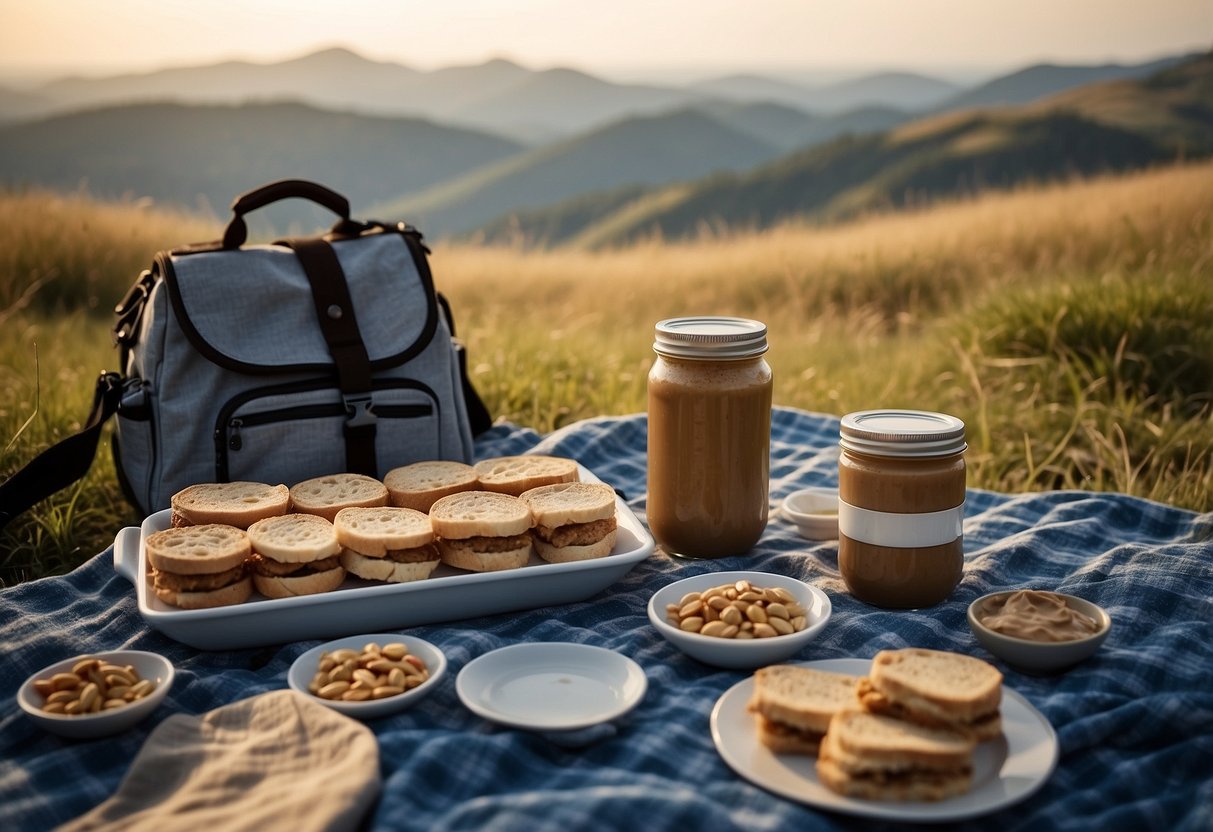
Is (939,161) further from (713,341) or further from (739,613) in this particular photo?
(739,613)

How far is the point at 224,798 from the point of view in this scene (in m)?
1.72

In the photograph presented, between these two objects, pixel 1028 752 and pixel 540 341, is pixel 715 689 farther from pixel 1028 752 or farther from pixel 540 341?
pixel 540 341

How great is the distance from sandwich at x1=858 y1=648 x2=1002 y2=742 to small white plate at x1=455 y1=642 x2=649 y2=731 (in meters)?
0.46

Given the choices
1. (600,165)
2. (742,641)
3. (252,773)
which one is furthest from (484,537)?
(600,165)

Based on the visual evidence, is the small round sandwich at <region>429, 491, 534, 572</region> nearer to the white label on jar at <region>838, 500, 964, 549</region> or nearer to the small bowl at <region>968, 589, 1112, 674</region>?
the white label on jar at <region>838, 500, 964, 549</region>

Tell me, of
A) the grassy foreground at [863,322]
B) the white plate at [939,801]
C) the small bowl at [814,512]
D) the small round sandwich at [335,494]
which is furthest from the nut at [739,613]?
the grassy foreground at [863,322]

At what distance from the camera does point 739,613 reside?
2215 millimetres

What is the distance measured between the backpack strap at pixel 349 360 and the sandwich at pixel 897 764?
1858mm

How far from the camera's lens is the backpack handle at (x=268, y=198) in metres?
3.13

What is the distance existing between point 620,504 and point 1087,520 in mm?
1360

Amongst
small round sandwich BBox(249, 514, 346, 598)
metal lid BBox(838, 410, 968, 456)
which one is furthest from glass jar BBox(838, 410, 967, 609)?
small round sandwich BBox(249, 514, 346, 598)

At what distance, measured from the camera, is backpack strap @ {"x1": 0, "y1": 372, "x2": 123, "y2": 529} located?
116 inches

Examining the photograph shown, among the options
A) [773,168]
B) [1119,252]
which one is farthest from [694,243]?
[773,168]

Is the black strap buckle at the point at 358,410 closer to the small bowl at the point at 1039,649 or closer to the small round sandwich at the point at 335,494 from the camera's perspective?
the small round sandwich at the point at 335,494
